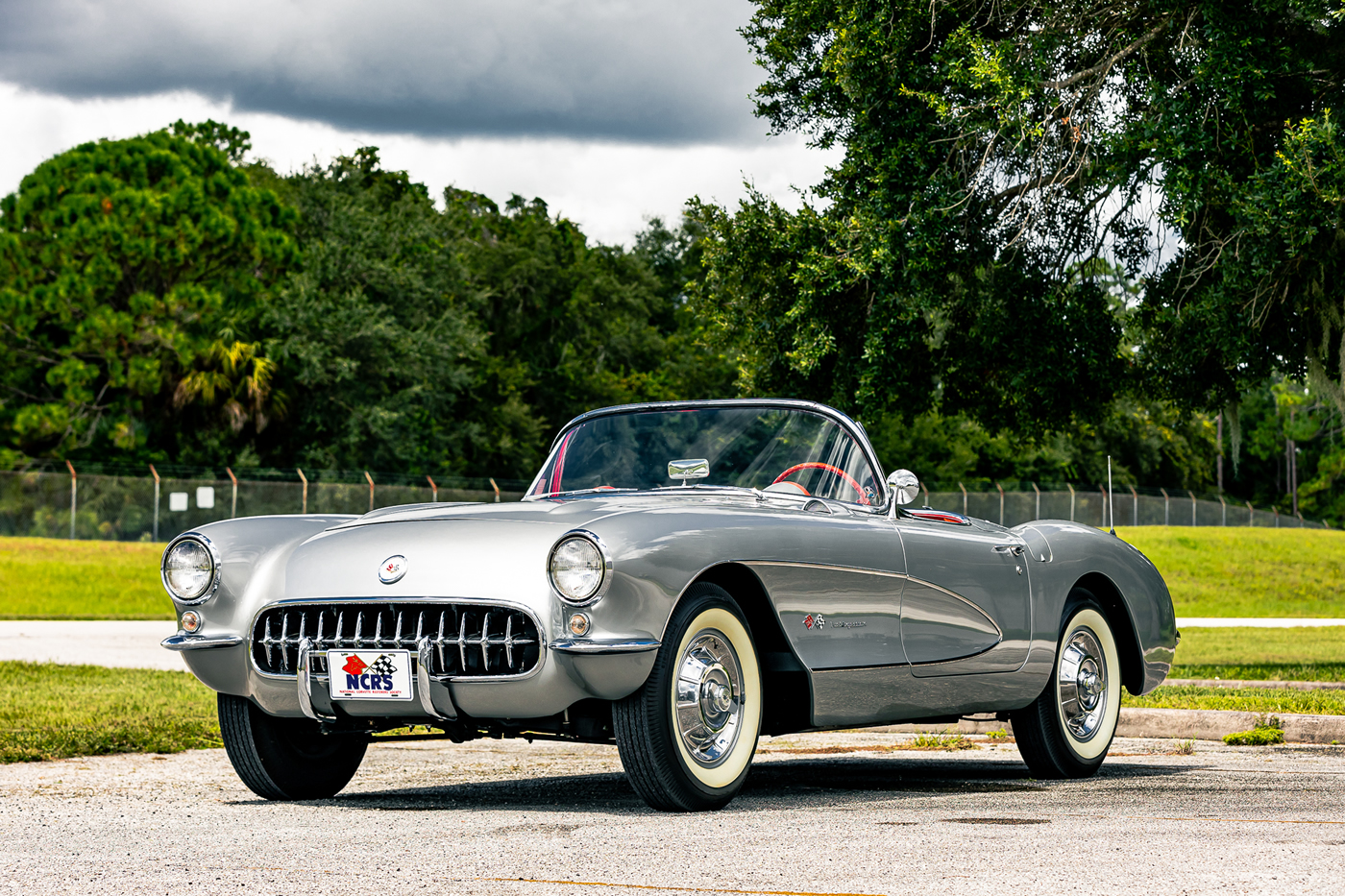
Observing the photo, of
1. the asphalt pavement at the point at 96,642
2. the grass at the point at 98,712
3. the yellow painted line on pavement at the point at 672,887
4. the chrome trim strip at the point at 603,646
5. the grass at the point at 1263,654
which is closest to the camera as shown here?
the yellow painted line on pavement at the point at 672,887

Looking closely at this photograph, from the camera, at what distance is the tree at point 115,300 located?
4166 centimetres

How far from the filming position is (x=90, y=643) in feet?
60.2

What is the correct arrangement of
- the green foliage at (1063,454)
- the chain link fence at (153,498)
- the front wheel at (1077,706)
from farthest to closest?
the green foliage at (1063,454) < the chain link fence at (153,498) < the front wheel at (1077,706)

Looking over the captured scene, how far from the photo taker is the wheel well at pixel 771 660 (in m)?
5.54

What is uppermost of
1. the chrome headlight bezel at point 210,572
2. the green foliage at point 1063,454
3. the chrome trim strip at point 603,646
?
the green foliage at point 1063,454

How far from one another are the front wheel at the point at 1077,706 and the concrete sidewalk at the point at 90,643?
33.0 ft

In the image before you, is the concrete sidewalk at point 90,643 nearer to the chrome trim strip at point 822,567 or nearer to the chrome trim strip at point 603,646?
the chrome trim strip at point 822,567

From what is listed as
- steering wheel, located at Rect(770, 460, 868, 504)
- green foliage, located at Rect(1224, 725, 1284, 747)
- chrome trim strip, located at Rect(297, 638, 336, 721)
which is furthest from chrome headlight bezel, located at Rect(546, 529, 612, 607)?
green foliage, located at Rect(1224, 725, 1284, 747)

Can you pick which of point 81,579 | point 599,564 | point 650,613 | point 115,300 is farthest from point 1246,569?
point 599,564

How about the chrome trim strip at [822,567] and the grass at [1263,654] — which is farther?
the grass at [1263,654]

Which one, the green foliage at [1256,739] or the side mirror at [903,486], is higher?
the side mirror at [903,486]

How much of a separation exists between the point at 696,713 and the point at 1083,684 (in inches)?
114

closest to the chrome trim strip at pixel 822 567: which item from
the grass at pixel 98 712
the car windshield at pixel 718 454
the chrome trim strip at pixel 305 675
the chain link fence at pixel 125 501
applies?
the car windshield at pixel 718 454

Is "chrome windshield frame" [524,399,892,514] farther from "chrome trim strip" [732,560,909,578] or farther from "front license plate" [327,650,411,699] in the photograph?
"front license plate" [327,650,411,699]
